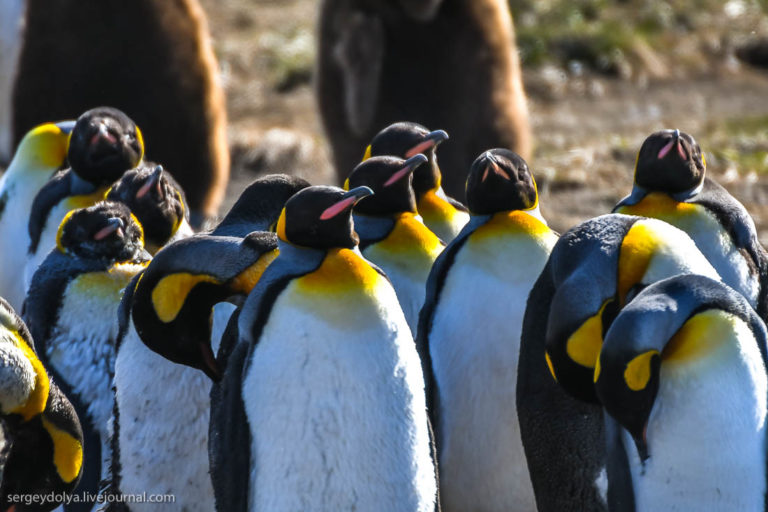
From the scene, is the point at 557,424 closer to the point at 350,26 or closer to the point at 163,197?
the point at 163,197

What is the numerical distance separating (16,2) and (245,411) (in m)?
4.20

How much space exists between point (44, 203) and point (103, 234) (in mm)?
756

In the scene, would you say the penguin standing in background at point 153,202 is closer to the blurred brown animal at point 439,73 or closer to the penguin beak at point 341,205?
the penguin beak at point 341,205

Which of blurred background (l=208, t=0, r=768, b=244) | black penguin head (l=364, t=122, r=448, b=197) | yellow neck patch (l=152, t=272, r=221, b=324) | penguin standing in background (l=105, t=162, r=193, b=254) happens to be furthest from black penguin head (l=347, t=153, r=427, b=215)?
blurred background (l=208, t=0, r=768, b=244)


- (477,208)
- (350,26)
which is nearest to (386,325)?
(477,208)

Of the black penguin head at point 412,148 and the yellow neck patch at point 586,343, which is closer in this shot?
the yellow neck patch at point 586,343

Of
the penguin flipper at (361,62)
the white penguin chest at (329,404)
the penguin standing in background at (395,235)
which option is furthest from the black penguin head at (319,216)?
the penguin flipper at (361,62)

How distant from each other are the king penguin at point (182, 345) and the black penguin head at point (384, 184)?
7.1 inches

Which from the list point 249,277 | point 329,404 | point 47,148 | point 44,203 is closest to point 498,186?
point 249,277

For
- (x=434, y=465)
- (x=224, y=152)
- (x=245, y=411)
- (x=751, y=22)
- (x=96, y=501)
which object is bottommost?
(x=751, y=22)

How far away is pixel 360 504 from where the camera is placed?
2652 millimetres

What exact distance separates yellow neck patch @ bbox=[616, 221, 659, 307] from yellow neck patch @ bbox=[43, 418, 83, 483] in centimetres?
121

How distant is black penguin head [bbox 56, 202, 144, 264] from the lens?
3.27 metres

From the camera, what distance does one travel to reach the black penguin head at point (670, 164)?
129 inches
